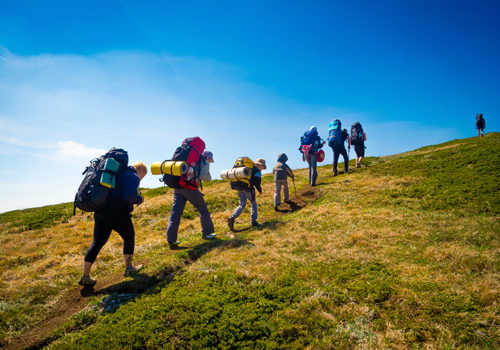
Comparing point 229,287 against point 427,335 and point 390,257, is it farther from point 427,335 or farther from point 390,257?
point 390,257

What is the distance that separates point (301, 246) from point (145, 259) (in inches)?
202

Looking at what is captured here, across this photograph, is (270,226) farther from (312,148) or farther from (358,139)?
(358,139)

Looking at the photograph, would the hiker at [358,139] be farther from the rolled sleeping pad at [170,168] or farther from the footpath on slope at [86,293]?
the rolled sleeping pad at [170,168]

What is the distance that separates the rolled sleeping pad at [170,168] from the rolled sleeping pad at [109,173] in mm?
1973

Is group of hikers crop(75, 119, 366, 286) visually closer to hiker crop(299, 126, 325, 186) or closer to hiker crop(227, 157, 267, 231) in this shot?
hiker crop(227, 157, 267, 231)

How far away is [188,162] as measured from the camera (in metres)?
8.78

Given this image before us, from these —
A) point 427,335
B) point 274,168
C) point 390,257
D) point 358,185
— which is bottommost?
point 427,335

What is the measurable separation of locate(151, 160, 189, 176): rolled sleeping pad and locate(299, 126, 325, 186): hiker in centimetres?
1093

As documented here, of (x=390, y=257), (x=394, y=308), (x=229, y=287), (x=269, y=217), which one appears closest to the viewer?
(x=394, y=308)

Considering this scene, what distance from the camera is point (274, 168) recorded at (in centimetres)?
1388

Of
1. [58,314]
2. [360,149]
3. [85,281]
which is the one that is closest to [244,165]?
[85,281]

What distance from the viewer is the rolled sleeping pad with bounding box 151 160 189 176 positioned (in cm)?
825

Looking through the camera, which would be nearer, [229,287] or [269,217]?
[229,287]

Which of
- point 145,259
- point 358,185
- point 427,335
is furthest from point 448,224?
point 145,259
